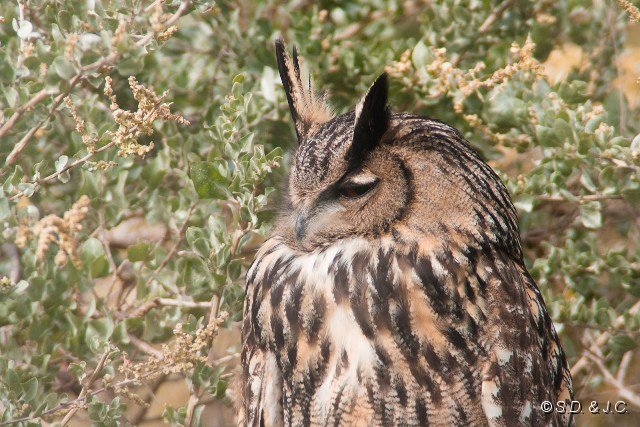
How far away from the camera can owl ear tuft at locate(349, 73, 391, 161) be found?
6.90ft

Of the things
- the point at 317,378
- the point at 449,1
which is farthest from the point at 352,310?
the point at 449,1

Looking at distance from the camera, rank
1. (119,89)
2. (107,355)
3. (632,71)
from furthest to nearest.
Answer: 1. (632,71)
2. (119,89)
3. (107,355)

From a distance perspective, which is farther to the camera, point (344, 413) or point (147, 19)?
point (344, 413)

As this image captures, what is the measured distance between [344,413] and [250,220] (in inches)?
22.4

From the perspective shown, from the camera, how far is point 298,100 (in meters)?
2.48

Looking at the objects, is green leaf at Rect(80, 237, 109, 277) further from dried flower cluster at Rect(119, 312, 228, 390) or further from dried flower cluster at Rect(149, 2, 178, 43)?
dried flower cluster at Rect(149, 2, 178, 43)

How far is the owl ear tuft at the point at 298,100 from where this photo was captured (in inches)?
97.0

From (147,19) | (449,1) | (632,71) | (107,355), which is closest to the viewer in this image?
(147,19)

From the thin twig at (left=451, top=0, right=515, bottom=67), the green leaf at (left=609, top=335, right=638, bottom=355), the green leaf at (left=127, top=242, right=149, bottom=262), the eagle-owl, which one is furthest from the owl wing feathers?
the thin twig at (left=451, top=0, right=515, bottom=67)

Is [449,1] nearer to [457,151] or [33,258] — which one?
[457,151]

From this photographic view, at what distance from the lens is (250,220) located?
2279 millimetres

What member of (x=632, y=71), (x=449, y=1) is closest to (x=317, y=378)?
(x=449, y=1)

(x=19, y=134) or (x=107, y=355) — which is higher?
(x=19, y=134)

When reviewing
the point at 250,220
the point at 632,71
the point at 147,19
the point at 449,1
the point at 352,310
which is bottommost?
the point at 632,71
